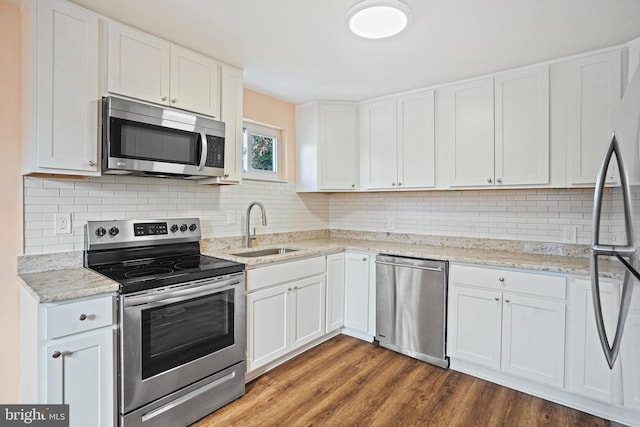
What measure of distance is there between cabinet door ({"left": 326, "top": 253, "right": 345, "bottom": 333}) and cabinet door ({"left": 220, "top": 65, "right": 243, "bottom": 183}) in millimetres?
1165

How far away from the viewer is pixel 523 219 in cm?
289

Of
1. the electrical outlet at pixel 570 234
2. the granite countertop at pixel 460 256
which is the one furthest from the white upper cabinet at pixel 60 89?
the electrical outlet at pixel 570 234

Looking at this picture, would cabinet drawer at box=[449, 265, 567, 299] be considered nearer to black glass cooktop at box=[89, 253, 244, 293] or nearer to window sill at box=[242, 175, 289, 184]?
black glass cooktop at box=[89, 253, 244, 293]

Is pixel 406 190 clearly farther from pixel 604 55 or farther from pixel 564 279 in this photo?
pixel 604 55

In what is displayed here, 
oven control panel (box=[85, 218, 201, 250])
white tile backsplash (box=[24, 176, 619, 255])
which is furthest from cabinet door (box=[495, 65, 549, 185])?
oven control panel (box=[85, 218, 201, 250])

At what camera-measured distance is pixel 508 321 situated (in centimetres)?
242

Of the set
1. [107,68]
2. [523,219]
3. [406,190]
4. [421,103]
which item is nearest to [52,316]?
[107,68]

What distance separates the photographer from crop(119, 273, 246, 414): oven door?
174 centimetres

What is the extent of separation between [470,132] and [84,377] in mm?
3088

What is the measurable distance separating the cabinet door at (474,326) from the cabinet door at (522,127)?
0.94 meters

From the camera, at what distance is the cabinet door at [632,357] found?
2.72ft

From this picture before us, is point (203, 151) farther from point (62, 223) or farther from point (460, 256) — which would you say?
point (460, 256)

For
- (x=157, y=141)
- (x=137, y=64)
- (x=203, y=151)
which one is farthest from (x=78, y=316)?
(x=137, y=64)

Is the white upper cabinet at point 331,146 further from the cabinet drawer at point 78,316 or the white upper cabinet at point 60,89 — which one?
the cabinet drawer at point 78,316
